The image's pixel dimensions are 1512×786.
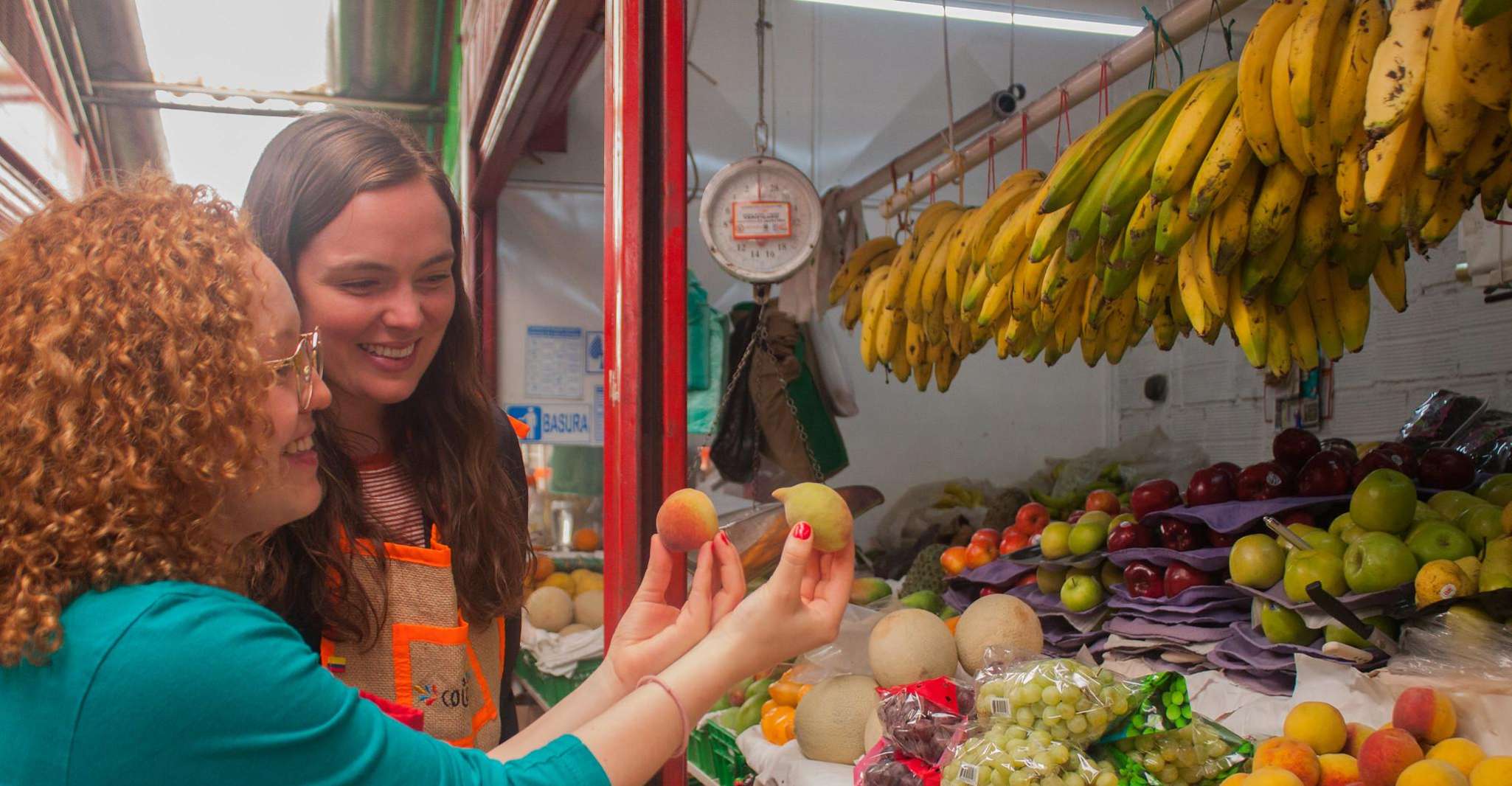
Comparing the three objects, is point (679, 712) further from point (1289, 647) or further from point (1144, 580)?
point (1144, 580)

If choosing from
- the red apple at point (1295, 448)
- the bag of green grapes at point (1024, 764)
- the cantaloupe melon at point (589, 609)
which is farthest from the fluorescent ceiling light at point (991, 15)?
the bag of green grapes at point (1024, 764)

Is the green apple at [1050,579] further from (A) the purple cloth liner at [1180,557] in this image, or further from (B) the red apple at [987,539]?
(B) the red apple at [987,539]

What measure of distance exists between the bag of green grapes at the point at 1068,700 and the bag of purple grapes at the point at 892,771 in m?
0.13

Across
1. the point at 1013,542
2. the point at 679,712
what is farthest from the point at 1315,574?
the point at 679,712

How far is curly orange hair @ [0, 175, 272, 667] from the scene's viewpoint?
0.80 m

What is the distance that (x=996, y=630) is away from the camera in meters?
2.00

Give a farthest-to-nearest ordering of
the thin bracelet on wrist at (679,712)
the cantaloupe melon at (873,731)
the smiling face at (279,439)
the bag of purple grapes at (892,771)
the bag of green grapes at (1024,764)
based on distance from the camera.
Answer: the cantaloupe melon at (873,731) → the bag of purple grapes at (892,771) → the bag of green grapes at (1024,764) → the thin bracelet on wrist at (679,712) → the smiling face at (279,439)

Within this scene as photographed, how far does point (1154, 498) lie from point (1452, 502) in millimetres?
592

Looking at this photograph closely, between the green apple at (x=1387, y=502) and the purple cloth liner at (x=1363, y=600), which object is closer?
the purple cloth liner at (x=1363, y=600)

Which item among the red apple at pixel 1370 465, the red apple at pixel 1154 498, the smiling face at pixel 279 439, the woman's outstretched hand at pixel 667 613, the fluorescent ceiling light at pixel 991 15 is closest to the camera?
the smiling face at pixel 279 439

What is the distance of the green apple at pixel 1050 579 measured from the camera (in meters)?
2.48

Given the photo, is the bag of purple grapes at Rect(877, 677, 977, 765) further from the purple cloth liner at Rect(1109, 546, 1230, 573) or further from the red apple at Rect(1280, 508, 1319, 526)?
the red apple at Rect(1280, 508, 1319, 526)

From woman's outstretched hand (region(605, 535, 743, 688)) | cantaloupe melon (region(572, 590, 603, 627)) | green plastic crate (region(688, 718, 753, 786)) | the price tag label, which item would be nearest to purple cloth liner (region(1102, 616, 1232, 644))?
green plastic crate (region(688, 718, 753, 786))

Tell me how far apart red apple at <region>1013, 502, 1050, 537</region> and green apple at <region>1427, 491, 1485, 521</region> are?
102 cm
